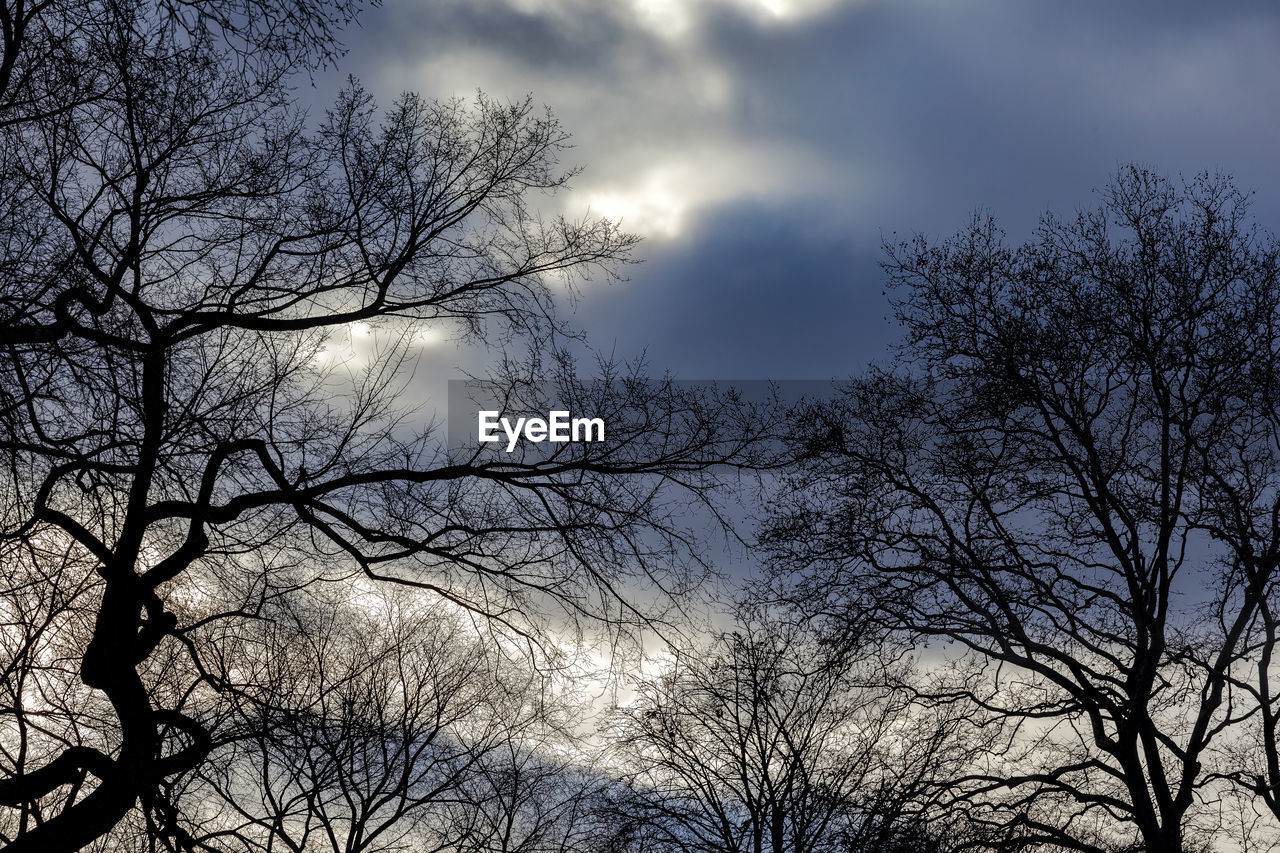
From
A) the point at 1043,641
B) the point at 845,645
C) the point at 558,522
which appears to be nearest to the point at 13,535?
the point at 558,522

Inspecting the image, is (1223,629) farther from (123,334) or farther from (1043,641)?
(123,334)

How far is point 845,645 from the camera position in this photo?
12711 mm

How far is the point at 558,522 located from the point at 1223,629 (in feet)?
33.4

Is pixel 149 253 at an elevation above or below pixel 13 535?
above

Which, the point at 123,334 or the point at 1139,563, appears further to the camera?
the point at 1139,563

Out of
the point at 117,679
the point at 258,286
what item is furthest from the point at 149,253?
the point at 117,679

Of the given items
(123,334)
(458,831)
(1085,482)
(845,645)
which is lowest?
(458,831)

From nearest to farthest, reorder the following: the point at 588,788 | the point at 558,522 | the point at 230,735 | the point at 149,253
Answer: the point at 230,735
the point at 149,253
the point at 558,522
the point at 588,788

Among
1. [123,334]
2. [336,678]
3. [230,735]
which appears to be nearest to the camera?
[123,334]

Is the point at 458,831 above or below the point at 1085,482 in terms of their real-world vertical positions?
below

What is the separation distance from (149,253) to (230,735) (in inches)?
163

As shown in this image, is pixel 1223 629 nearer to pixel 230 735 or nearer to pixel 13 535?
pixel 230 735

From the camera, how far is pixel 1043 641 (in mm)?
13469

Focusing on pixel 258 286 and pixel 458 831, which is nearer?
pixel 258 286
